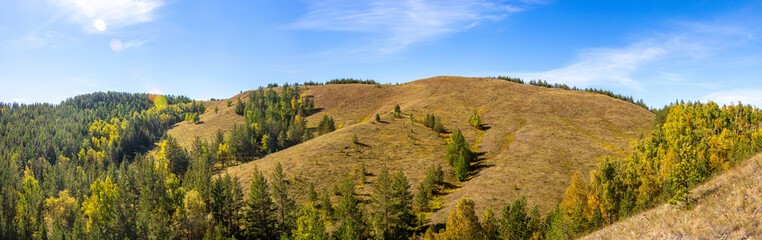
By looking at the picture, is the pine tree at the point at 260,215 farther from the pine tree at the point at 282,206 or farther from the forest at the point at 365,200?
the pine tree at the point at 282,206

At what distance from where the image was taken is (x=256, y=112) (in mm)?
177250

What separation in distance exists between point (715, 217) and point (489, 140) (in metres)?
89.9

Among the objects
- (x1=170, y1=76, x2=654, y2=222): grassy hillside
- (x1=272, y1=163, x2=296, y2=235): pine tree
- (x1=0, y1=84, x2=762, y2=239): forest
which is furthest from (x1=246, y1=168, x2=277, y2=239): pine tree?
(x1=170, y1=76, x2=654, y2=222): grassy hillside

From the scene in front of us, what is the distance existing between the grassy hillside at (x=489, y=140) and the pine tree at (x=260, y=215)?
1327 centimetres

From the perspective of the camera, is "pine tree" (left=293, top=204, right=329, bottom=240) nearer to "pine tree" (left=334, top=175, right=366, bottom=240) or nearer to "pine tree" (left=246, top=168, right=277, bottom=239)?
"pine tree" (left=334, top=175, right=366, bottom=240)

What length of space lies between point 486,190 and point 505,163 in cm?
1780

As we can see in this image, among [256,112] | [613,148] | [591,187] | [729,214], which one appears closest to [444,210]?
[591,187]

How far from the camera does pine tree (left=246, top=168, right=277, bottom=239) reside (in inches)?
2613

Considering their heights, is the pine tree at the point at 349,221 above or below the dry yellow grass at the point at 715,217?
below

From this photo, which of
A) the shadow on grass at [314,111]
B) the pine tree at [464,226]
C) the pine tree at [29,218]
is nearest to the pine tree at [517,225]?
the pine tree at [464,226]

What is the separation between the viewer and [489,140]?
4188 inches

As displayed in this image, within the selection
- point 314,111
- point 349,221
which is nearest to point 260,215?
point 349,221

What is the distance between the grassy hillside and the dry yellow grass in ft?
132

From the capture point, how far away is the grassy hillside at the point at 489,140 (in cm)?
7531
